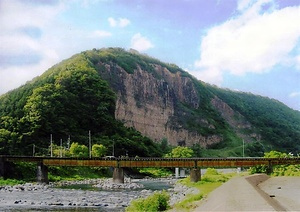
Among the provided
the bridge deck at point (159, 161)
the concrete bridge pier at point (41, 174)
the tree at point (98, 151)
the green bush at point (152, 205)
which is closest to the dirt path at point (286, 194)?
the green bush at point (152, 205)

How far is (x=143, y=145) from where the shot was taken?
144000mm

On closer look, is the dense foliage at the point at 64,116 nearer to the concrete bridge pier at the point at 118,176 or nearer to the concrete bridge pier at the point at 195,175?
the concrete bridge pier at the point at 118,176

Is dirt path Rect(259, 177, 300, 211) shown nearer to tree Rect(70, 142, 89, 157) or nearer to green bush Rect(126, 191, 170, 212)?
green bush Rect(126, 191, 170, 212)

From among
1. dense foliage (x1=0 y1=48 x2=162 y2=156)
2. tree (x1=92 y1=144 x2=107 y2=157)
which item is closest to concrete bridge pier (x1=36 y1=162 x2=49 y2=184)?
tree (x1=92 y1=144 x2=107 y2=157)

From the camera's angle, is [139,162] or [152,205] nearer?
[152,205]

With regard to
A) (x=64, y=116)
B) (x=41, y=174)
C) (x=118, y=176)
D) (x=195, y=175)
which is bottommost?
(x=118, y=176)

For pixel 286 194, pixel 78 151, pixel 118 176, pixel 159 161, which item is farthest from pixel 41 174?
pixel 286 194

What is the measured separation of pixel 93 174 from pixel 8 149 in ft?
101

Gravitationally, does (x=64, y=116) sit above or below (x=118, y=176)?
above

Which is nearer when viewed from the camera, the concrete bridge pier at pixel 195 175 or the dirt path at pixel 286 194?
the dirt path at pixel 286 194

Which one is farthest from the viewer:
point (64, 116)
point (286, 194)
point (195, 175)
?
point (64, 116)

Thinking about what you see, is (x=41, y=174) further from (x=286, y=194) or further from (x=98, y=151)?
(x=286, y=194)

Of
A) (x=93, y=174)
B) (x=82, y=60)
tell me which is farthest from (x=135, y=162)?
(x=82, y=60)

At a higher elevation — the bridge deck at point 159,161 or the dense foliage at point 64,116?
the dense foliage at point 64,116
